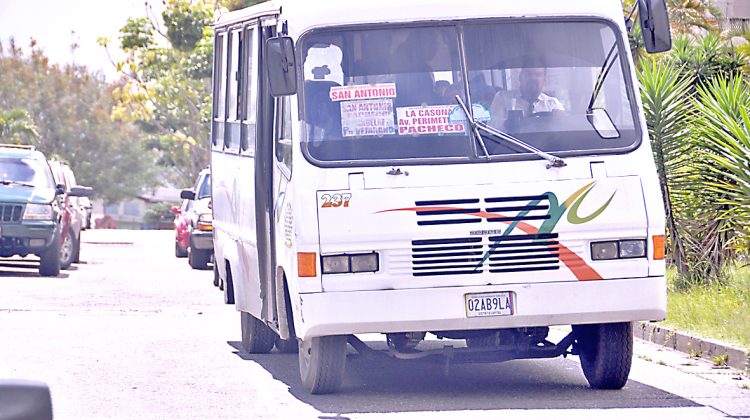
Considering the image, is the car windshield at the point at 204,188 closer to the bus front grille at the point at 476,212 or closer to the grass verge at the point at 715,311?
the grass verge at the point at 715,311

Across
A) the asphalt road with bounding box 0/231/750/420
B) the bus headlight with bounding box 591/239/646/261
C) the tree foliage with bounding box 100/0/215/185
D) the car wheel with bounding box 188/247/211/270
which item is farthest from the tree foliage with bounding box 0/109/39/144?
the bus headlight with bounding box 591/239/646/261

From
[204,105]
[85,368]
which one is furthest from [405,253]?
[204,105]

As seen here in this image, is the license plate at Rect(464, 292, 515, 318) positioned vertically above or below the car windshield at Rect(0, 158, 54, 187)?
below

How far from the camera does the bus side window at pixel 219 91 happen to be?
44.0 ft

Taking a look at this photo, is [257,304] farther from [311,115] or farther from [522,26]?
[522,26]

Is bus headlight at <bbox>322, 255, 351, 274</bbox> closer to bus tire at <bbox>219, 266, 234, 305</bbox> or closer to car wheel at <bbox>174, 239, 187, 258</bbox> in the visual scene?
bus tire at <bbox>219, 266, 234, 305</bbox>

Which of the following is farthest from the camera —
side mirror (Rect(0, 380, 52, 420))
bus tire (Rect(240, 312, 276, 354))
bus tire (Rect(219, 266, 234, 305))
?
bus tire (Rect(219, 266, 234, 305))

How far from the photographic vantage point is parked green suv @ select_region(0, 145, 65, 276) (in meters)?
22.2

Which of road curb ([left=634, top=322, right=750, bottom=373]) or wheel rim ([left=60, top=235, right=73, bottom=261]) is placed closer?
road curb ([left=634, top=322, right=750, bottom=373])

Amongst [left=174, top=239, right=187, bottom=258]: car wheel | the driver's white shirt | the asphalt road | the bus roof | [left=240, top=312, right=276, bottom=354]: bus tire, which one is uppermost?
the bus roof

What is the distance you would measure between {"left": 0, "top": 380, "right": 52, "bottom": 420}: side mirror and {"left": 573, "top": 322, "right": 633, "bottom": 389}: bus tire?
6.95m

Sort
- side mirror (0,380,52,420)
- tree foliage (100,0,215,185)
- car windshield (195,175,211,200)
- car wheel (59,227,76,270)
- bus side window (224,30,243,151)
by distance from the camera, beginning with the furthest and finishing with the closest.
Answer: tree foliage (100,0,215,185)
car wheel (59,227,76,270)
car windshield (195,175,211,200)
bus side window (224,30,243,151)
side mirror (0,380,52,420)

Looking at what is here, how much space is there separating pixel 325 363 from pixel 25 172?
14832mm

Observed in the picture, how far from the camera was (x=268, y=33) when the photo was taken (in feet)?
34.2
